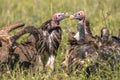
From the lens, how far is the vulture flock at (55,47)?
355 inches

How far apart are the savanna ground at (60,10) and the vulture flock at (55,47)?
0.16 m

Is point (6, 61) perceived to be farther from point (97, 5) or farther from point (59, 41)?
point (97, 5)

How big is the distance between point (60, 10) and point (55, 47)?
0.92 m

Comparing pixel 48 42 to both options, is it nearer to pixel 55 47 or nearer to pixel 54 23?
pixel 55 47

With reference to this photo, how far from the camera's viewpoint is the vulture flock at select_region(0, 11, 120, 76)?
901 cm

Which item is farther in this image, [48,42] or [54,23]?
[54,23]

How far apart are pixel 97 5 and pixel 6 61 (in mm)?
4465

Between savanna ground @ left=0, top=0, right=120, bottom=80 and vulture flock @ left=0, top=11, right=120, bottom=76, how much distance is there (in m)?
0.16

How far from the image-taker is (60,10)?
10.7m

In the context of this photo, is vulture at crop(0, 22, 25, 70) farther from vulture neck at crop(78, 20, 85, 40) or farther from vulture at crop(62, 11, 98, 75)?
vulture neck at crop(78, 20, 85, 40)

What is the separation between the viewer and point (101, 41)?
30.5ft

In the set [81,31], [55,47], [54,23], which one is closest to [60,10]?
[54,23]

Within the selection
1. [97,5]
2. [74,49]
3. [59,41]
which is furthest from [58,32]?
[97,5]

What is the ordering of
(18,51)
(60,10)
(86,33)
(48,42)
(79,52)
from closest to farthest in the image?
(79,52) < (18,51) < (86,33) < (48,42) < (60,10)
